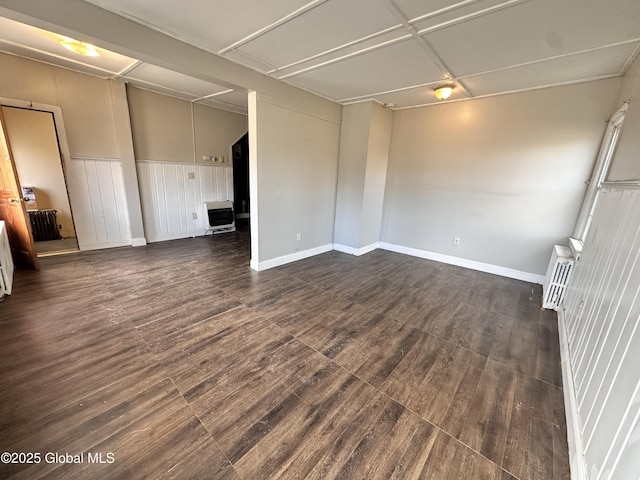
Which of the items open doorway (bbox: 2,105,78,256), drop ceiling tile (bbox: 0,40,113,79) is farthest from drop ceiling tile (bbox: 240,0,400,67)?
open doorway (bbox: 2,105,78,256)

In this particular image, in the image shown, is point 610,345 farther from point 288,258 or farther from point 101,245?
point 101,245

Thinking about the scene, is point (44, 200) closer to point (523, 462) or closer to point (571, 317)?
point (523, 462)

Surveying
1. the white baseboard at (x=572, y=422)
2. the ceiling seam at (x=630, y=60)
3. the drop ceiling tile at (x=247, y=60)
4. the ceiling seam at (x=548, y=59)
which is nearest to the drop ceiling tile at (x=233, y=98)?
the drop ceiling tile at (x=247, y=60)

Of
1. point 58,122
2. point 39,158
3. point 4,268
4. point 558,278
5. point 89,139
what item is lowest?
point 4,268

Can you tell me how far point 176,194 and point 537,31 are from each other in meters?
5.61

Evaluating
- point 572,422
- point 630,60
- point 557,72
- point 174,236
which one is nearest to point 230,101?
point 174,236

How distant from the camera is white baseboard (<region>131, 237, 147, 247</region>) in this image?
4543 mm

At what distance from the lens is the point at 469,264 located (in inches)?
163

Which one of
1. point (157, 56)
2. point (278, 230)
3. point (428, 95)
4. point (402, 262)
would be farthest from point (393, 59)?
point (402, 262)

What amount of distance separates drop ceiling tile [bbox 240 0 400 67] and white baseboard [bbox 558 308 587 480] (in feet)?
9.41

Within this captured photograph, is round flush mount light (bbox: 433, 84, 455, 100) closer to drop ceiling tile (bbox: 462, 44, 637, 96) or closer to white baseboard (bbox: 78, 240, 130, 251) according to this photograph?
drop ceiling tile (bbox: 462, 44, 637, 96)

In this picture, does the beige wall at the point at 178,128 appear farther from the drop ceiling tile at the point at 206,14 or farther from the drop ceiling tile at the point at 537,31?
the drop ceiling tile at the point at 537,31

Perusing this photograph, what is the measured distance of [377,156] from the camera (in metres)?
4.41

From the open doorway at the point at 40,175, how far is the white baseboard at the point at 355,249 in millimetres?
4739
